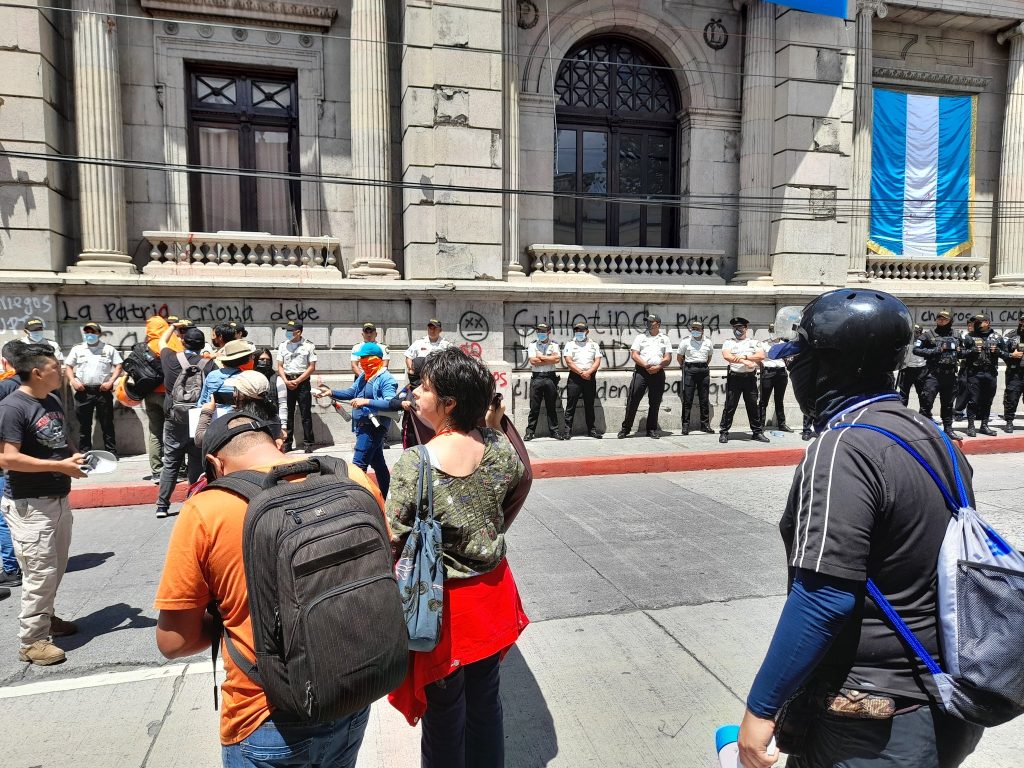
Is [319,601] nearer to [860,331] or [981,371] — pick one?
[860,331]

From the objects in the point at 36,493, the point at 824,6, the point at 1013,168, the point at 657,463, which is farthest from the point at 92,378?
the point at 1013,168

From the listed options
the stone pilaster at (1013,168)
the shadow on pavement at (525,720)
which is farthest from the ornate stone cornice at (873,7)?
the shadow on pavement at (525,720)

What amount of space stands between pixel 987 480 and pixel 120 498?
10911 millimetres

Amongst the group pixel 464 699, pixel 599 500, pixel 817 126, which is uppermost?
pixel 817 126

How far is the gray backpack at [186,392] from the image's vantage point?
7.16 m

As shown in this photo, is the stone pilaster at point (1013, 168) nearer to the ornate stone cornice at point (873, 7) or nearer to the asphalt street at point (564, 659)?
the ornate stone cornice at point (873, 7)

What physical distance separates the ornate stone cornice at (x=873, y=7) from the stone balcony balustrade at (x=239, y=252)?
11075 millimetres

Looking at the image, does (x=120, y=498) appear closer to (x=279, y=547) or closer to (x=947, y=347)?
(x=279, y=547)

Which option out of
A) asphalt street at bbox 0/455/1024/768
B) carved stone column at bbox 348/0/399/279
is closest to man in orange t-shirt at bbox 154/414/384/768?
asphalt street at bbox 0/455/1024/768

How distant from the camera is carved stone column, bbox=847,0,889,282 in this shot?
13.4m

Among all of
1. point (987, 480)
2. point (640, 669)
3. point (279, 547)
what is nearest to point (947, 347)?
point (987, 480)

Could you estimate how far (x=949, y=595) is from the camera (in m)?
1.62

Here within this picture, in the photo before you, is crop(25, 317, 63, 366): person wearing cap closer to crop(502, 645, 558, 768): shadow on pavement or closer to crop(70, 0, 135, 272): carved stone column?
crop(70, 0, 135, 272): carved stone column

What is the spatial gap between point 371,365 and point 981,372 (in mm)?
10981
